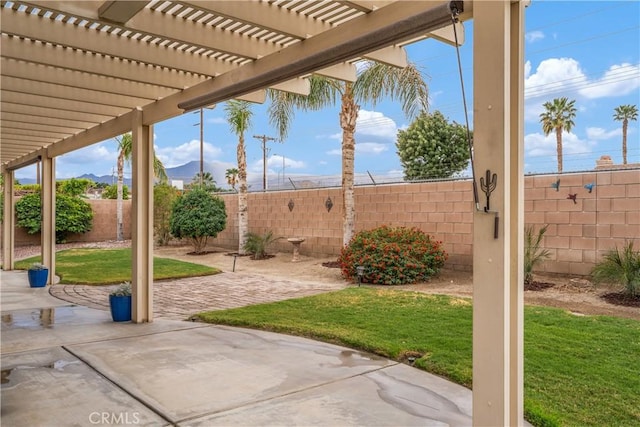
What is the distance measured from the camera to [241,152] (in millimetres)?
15984

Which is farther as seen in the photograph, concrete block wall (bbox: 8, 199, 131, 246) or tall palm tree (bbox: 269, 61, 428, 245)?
concrete block wall (bbox: 8, 199, 131, 246)

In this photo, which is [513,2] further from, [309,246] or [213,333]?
[309,246]

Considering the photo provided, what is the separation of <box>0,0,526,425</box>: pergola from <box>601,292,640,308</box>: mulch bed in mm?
5132

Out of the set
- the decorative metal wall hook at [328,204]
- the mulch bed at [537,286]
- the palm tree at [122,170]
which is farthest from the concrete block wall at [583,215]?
the palm tree at [122,170]

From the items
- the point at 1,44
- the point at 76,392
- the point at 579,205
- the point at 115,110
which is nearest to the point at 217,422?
the point at 76,392

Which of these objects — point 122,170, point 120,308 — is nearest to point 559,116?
point 122,170

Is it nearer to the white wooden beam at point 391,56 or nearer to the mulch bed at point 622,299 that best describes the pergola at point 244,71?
the white wooden beam at point 391,56

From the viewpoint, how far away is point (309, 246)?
45.3 feet

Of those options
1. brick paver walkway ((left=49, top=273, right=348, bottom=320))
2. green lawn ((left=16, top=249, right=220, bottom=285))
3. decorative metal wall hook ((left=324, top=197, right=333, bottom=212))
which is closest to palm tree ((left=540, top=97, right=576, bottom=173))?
decorative metal wall hook ((left=324, top=197, right=333, bottom=212))

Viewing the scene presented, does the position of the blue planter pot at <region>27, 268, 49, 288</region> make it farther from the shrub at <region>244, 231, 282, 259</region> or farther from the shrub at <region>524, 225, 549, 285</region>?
the shrub at <region>524, 225, 549, 285</region>

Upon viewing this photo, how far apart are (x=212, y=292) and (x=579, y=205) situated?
6.70m

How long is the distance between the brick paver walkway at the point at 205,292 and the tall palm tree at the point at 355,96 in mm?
2729

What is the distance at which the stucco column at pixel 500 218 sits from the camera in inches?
89.1

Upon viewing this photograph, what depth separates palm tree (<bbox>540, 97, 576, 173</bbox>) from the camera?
82.7 ft
